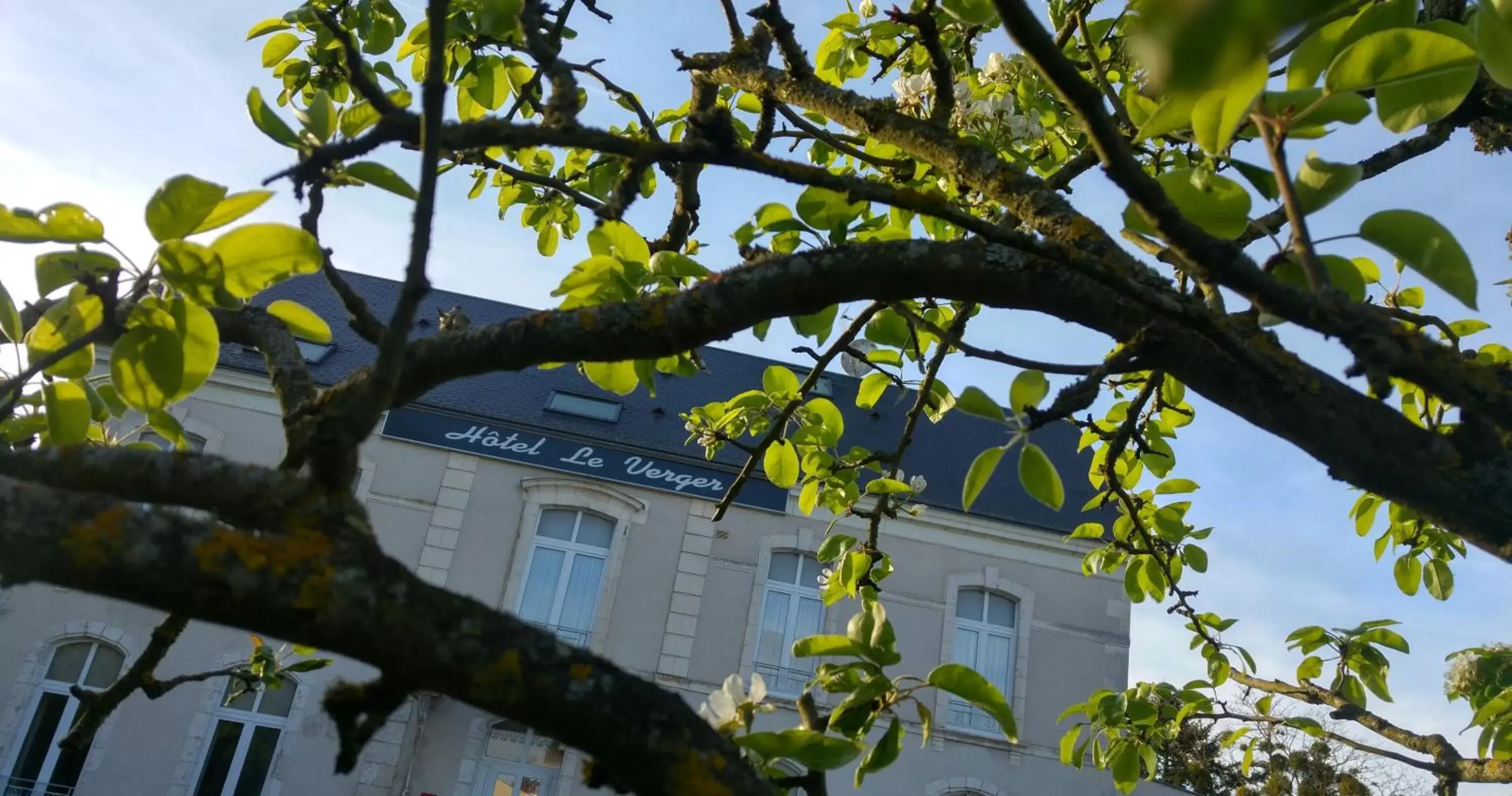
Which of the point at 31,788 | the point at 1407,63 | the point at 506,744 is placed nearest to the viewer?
the point at 1407,63

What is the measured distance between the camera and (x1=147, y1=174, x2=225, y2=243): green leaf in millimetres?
1109

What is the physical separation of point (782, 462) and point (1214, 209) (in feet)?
5.31

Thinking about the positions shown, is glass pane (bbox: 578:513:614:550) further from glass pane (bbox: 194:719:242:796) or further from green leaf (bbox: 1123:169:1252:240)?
green leaf (bbox: 1123:169:1252:240)

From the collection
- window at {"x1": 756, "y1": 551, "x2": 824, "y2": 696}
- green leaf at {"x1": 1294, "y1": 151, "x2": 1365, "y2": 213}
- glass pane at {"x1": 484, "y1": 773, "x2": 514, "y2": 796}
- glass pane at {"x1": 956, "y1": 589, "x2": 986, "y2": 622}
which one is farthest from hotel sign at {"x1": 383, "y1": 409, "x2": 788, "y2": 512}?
green leaf at {"x1": 1294, "y1": 151, "x2": 1365, "y2": 213}

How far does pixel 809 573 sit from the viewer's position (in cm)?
1207

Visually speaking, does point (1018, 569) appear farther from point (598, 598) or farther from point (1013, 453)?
point (598, 598)

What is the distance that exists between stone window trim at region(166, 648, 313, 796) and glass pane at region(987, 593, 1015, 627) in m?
7.69

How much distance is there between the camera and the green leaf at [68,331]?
1282mm

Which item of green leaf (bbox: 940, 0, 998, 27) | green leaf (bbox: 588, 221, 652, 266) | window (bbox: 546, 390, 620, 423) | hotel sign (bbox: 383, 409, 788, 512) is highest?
window (bbox: 546, 390, 620, 423)

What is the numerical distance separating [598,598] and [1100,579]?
19.5ft

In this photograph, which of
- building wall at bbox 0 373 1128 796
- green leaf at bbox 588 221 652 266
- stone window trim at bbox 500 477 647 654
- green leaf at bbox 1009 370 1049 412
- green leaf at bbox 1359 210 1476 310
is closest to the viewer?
green leaf at bbox 1359 210 1476 310

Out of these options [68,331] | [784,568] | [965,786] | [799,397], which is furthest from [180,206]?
[965,786]

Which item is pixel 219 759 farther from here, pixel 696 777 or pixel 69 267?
pixel 696 777

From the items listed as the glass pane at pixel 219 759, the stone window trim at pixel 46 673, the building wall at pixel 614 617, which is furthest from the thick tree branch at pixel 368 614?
the glass pane at pixel 219 759
